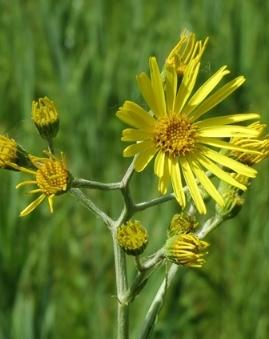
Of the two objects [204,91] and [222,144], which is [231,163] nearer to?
[222,144]

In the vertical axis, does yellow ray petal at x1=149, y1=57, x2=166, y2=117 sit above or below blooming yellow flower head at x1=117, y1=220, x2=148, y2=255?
above

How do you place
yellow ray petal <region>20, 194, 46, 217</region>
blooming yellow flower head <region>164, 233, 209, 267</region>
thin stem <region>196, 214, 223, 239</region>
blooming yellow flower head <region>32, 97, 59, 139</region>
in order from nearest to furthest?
yellow ray petal <region>20, 194, 46, 217</region>
blooming yellow flower head <region>164, 233, 209, 267</region>
blooming yellow flower head <region>32, 97, 59, 139</region>
thin stem <region>196, 214, 223, 239</region>

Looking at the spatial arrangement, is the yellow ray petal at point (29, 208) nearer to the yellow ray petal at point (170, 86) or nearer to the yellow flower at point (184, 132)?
the yellow flower at point (184, 132)

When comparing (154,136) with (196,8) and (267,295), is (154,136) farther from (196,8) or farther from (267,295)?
(196,8)

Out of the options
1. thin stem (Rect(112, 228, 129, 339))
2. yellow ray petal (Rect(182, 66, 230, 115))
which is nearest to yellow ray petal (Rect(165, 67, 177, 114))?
yellow ray petal (Rect(182, 66, 230, 115))

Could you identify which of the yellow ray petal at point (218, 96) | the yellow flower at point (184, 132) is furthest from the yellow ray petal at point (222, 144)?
the yellow ray petal at point (218, 96)

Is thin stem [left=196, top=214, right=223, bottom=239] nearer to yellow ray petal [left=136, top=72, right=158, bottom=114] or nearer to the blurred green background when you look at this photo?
yellow ray petal [left=136, top=72, right=158, bottom=114]

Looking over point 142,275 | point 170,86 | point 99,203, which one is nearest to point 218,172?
point 170,86
